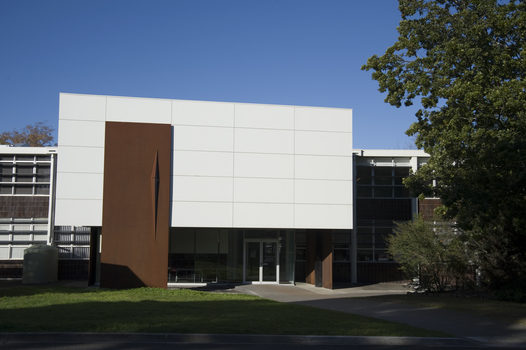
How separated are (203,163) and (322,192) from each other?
5.43 metres

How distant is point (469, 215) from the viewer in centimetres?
1418

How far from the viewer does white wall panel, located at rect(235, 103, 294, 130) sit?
855 inches

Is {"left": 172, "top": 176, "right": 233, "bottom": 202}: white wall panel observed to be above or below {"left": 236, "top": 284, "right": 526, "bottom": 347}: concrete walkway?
above

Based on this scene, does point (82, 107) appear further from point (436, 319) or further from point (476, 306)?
point (476, 306)

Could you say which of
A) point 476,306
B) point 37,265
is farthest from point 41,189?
point 476,306

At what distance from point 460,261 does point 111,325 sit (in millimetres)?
13776

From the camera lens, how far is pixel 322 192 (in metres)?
21.9

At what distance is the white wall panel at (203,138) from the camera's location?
21141mm

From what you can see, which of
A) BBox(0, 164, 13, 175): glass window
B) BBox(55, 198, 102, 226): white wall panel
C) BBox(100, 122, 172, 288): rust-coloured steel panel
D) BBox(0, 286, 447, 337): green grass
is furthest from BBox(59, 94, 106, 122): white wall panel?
BBox(0, 286, 447, 337): green grass

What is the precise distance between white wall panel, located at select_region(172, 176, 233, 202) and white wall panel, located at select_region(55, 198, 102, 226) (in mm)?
3235

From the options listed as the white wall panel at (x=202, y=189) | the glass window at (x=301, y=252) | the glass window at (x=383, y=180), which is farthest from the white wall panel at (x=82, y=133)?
the glass window at (x=383, y=180)

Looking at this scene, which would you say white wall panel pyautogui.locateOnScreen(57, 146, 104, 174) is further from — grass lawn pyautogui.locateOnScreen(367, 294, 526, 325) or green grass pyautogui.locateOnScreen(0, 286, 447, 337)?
grass lawn pyautogui.locateOnScreen(367, 294, 526, 325)

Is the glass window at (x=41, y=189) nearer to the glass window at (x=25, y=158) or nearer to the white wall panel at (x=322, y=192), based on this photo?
the glass window at (x=25, y=158)

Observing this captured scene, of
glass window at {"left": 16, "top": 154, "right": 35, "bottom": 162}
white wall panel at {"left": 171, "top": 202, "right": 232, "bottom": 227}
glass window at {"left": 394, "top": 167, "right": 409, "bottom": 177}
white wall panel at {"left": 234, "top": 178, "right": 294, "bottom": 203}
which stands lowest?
white wall panel at {"left": 171, "top": 202, "right": 232, "bottom": 227}
